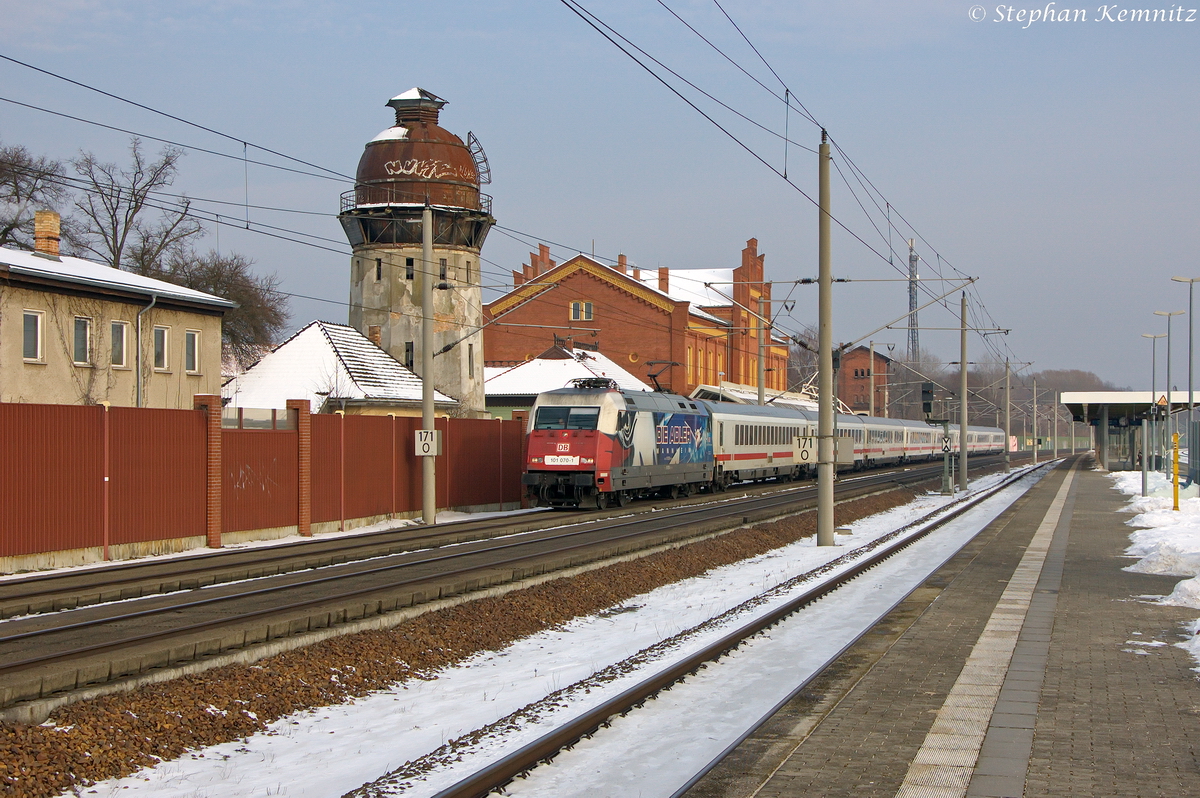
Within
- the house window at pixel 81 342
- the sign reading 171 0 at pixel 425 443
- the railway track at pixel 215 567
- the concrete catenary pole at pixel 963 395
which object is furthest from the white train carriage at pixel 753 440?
the house window at pixel 81 342

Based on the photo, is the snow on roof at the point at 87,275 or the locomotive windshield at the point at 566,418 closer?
the locomotive windshield at the point at 566,418

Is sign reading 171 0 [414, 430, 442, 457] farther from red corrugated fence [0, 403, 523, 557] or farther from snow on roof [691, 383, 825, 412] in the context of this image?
snow on roof [691, 383, 825, 412]

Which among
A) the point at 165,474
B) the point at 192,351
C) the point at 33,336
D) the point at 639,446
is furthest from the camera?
the point at 192,351

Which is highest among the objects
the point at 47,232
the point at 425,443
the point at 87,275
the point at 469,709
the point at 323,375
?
the point at 47,232

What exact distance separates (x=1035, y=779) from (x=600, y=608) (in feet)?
28.2

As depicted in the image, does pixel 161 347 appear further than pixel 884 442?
No

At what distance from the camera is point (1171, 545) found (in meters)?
19.8

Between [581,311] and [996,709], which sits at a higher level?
[581,311]

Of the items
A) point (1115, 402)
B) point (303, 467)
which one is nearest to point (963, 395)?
point (1115, 402)

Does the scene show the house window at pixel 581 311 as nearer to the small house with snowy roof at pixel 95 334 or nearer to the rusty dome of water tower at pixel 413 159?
the rusty dome of water tower at pixel 413 159

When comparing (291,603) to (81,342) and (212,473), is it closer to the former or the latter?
(212,473)

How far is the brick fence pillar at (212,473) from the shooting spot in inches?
838

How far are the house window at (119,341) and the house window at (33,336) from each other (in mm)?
2417

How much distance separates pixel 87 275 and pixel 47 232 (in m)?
2.33
